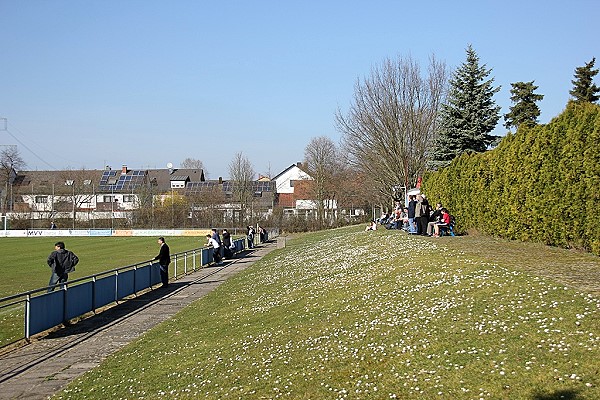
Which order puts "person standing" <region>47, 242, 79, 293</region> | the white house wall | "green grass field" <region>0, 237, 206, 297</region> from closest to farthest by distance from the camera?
1. "person standing" <region>47, 242, 79, 293</region>
2. "green grass field" <region>0, 237, 206, 297</region>
3. the white house wall

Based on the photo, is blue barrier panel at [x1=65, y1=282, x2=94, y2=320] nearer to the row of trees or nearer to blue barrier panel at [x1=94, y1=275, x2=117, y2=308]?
blue barrier panel at [x1=94, y1=275, x2=117, y2=308]

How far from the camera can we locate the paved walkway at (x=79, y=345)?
11766mm

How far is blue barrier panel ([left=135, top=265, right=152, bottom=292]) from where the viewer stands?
24.1 m

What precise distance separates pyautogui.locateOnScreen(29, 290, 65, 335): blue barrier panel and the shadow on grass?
12108 millimetres

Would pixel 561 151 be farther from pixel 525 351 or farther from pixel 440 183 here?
pixel 440 183

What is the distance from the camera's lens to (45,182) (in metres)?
132

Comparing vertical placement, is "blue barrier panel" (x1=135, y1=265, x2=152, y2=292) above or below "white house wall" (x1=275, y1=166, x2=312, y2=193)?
below

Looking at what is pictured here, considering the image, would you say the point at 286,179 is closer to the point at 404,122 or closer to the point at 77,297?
the point at 404,122

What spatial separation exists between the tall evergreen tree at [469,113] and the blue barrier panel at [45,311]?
28320mm

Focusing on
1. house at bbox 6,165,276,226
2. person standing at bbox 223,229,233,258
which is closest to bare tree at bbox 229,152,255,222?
house at bbox 6,165,276,226

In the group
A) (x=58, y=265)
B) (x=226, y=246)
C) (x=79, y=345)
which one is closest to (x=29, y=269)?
(x=226, y=246)

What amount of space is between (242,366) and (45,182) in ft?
433

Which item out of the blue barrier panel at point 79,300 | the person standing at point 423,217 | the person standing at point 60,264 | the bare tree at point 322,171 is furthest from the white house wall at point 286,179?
the blue barrier panel at point 79,300

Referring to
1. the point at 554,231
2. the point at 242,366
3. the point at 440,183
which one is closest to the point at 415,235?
the point at 440,183
